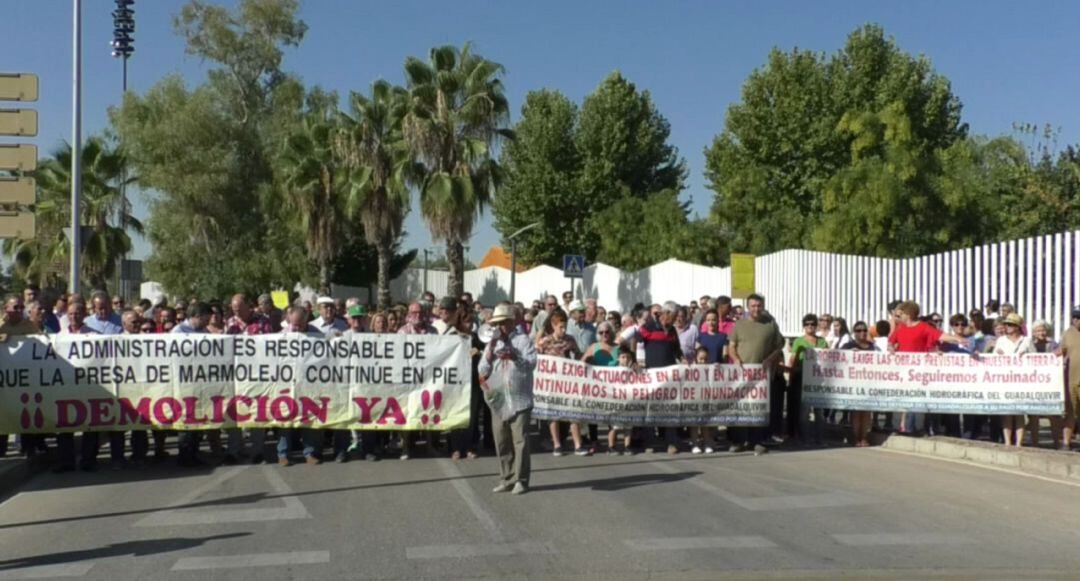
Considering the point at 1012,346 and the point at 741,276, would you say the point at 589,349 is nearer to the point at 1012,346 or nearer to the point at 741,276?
the point at 1012,346

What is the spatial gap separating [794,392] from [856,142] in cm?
2621

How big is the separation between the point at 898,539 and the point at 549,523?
260 cm

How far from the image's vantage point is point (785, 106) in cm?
4594

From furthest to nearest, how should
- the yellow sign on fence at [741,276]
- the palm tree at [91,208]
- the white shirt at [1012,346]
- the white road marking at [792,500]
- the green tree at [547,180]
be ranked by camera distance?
1. the green tree at [547,180]
2. the palm tree at [91,208]
3. the yellow sign on fence at [741,276]
4. the white shirt at [1012,346]
5. the white road marking at [792,500]

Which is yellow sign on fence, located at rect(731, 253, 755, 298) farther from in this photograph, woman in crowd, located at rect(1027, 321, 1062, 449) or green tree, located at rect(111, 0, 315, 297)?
green tree, located at rect(111, 0, 315, 297)

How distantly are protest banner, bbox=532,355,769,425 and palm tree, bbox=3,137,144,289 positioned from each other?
29.1 metres

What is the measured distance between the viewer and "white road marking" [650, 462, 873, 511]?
9.71 metres

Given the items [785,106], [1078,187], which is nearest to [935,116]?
[785,106]

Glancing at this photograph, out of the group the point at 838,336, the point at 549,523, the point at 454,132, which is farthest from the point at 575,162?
the point at 549,523

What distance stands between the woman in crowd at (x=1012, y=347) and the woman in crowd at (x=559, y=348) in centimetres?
543

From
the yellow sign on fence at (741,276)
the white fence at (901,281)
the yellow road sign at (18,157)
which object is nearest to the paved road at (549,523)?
the yellow road sign at (18,157)

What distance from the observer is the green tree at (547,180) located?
57.9 m

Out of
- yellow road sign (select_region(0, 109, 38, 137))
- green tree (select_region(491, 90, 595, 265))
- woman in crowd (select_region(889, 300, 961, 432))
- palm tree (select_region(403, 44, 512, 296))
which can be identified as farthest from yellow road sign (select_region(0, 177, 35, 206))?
green tree (select_region(491, 90, 595, 265))

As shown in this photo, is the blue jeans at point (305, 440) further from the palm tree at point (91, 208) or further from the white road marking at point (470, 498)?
the palm tree at point (91, 208)
